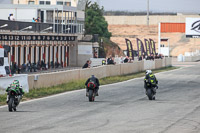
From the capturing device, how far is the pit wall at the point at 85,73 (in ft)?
86.3

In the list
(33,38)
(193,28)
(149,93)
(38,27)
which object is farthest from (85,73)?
(193,28)

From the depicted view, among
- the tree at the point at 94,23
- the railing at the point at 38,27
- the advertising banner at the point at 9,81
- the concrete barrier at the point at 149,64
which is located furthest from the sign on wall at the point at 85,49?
the advertising banner at the point at 9,81

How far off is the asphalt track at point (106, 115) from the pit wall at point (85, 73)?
1.85m

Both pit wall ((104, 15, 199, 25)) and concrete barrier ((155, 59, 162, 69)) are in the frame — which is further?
pit wall ((104, 15, 199, 25))

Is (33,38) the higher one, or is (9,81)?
(33,38)

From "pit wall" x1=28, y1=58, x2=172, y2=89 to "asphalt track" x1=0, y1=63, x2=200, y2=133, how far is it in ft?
6.06

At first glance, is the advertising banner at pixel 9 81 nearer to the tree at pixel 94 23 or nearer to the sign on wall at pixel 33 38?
the sign on wall at pixel 33 38

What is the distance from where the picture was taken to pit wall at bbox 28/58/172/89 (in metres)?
26.3

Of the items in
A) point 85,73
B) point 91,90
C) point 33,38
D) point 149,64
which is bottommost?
point 91,90

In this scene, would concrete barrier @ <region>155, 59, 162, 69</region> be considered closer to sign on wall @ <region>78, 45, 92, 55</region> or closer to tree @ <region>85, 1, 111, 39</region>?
sign on wall @ <region>78, 45, 92, 55</region>

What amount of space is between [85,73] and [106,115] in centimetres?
1632

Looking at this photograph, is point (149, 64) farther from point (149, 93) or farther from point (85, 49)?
point (149, 93)

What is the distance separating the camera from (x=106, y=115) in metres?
16.8

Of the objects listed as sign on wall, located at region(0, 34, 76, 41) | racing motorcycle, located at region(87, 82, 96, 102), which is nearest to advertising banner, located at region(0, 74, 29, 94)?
racing motorcycle, located at region(87, 82, 96, 102)
